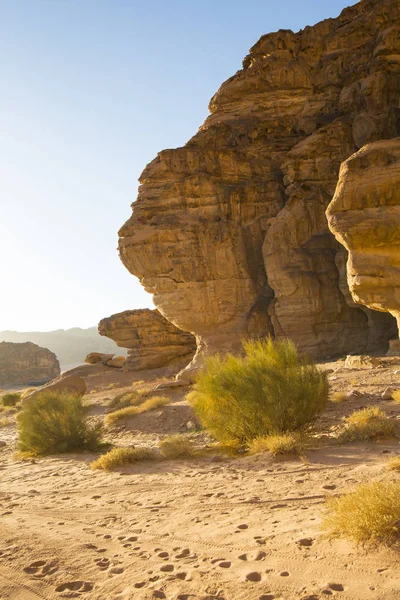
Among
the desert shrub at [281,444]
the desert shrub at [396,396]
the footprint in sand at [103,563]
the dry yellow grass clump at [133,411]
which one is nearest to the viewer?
the footprint in sand at [103,563]

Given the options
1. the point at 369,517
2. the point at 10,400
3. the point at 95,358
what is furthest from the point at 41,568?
the point at 95,358

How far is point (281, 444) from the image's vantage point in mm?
8227

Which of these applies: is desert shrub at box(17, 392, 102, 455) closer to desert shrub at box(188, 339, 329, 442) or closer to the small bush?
desert shrub at box(188, 339, 329, 442)

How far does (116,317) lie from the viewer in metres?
38.0

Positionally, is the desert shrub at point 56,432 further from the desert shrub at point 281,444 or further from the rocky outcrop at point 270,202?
the rocky outcrop at point 270,202

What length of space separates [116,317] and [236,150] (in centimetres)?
1682

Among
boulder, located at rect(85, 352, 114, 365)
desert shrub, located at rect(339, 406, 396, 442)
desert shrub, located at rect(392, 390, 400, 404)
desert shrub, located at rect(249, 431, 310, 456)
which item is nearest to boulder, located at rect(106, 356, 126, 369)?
boulder, located at rect(85, 352, 114, 365)

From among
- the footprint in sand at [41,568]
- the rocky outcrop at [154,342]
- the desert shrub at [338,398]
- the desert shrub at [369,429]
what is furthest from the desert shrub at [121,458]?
the rocky outcrop at [154,342]

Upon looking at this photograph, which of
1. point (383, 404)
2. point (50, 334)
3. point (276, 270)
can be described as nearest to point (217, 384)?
point (383, 404)

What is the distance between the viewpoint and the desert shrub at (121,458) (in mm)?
9641

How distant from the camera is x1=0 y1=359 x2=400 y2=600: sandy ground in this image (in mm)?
3811

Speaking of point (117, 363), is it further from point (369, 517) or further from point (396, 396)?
point (369, 517)

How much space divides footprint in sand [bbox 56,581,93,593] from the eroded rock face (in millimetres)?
13230

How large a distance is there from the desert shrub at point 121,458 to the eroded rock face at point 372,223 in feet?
29.9
